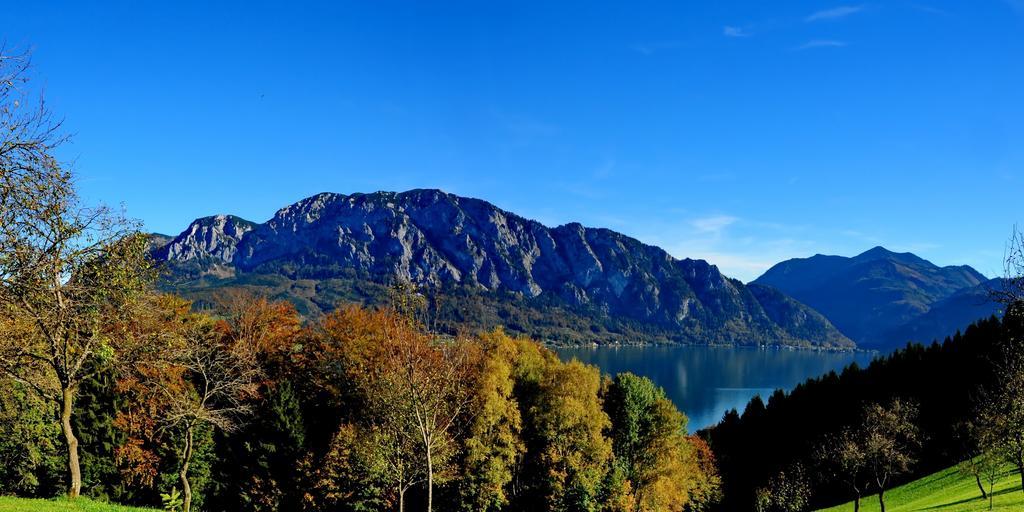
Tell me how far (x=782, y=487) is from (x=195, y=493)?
192 feet

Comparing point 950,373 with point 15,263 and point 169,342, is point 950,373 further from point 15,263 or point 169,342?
point 15,263

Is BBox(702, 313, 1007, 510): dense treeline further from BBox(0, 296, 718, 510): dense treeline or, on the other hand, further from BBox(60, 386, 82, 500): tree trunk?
BBox(60, 386, 82, 500): tree trunk

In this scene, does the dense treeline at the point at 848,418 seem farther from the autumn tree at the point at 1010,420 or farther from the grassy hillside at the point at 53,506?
the grassy hillside at the point at 53,506

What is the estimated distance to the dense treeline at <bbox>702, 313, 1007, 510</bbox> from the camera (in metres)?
64.4

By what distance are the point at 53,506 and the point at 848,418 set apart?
82794 mm

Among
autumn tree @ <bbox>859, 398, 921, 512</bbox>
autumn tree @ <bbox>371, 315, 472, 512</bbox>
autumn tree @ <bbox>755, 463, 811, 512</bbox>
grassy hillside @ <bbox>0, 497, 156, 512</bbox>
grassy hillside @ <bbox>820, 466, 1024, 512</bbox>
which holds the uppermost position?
autumn tree @ <bbox>371, 315, 472, 512</bbox>

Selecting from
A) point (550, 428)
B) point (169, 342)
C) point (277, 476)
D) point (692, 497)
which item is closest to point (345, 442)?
point (277, 476)

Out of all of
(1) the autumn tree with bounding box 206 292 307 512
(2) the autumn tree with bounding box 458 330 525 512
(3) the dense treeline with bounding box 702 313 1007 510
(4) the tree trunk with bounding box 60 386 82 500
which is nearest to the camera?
Answer: (4) the tree trunk with bounding box 60 386 82 500

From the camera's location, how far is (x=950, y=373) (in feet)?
237

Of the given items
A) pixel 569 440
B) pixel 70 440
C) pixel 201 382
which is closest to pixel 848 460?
pixel 569 440

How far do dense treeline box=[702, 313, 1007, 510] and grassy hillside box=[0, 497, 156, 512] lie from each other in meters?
62.5

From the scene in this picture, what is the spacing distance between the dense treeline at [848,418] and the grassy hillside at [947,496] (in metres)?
7.27

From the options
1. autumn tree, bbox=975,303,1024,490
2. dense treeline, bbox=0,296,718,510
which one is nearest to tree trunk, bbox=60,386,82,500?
dense treeline, bbox=0,296,718,510

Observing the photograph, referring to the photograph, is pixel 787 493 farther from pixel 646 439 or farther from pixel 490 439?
pixel 490 439
